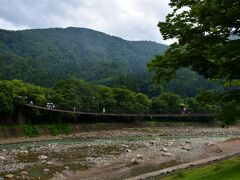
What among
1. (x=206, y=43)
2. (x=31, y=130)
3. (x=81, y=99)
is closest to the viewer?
(x=206, y=43)

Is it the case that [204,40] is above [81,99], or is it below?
below

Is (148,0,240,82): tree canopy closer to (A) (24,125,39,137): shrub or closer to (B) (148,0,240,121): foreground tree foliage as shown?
(B) (148,0,240,121): foreground tree foliage

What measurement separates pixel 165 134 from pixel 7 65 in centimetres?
11355

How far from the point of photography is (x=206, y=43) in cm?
1234

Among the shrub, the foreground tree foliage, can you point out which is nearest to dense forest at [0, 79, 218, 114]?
the shrub

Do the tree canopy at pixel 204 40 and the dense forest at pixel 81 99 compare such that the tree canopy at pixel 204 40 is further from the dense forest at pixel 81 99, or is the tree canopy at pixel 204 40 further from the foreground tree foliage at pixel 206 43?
the dense forest at pixel 81 99

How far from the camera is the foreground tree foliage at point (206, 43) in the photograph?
11297mm

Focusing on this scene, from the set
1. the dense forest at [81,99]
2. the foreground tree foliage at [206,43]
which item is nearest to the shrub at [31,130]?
the dense forest at [81,99]

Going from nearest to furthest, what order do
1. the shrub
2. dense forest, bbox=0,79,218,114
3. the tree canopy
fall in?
1. the tree canopy
2. the shrub
3. dense forest, bbox=0,79,218,114

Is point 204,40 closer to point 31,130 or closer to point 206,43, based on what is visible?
point 206,43

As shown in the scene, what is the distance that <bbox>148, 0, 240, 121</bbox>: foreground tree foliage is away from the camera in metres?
11.3

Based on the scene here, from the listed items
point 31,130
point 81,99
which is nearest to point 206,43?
point 31,130

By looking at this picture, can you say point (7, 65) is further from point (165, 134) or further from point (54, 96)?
point (165, 134)

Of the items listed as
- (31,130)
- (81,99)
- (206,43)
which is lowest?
(31,130)
